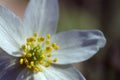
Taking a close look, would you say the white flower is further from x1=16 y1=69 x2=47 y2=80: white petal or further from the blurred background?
the blurred background

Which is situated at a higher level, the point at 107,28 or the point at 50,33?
the point at 50,33

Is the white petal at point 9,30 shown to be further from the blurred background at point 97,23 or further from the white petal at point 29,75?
the blurred background at point 97,23

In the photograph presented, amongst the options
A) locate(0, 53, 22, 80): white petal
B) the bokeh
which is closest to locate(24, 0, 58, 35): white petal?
locate(0, 53, 22, 80): white petal

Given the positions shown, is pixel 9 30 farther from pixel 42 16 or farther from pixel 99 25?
pixel 99 25

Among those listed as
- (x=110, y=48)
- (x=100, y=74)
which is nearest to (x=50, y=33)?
(x=100, y=74)

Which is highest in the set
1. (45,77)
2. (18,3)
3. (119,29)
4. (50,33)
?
(50,33)

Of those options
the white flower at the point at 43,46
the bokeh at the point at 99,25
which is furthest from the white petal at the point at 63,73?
the bokeh at the point at 99,25

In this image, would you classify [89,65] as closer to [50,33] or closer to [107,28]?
[107,28]
